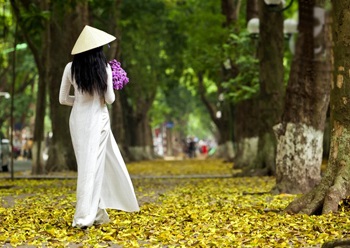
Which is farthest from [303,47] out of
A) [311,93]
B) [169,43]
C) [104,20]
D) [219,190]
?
[169,43]

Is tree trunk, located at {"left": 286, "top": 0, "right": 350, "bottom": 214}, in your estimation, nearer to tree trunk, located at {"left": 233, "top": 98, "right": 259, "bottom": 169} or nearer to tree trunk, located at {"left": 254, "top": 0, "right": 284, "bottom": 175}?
tree trunk, located at {"left": 254, "top": 0, "right": 284, "bottom": 175}

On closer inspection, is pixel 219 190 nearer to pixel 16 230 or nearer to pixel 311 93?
pixel 311 93

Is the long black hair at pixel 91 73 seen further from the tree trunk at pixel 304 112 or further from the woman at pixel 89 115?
the tree trunk at pixel 304 112

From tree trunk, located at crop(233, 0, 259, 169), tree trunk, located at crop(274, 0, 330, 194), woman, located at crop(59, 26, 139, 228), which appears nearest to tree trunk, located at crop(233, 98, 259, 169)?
tree trunk, located at crop(233, 0, 259, 169)

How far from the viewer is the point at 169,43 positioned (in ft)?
155

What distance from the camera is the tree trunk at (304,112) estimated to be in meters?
16.1

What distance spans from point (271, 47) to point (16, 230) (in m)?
12.9

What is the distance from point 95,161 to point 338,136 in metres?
3.53

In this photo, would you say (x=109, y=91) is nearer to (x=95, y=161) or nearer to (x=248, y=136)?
(x=95, y=161)

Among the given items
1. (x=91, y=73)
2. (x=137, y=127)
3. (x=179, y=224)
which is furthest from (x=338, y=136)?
(x=137, y=127)

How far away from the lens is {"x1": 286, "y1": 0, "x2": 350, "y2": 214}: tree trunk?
11898 mm

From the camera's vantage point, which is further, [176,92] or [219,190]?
[176,92]

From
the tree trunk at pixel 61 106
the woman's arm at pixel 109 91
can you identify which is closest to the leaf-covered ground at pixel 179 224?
the woman's arm at pixel 109 91

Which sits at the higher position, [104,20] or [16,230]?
[104,20]
